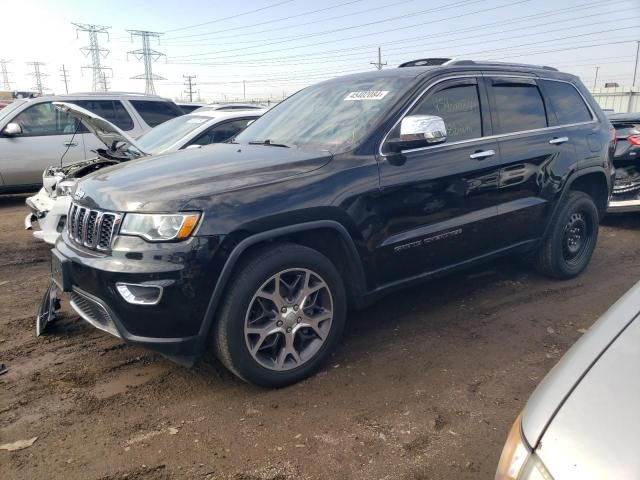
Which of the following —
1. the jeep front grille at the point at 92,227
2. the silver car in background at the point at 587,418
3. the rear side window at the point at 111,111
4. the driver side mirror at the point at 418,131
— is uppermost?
the rear side window at the point at 111,111

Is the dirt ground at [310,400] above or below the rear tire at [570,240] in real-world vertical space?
below

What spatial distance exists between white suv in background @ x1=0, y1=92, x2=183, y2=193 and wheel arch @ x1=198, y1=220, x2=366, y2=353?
22.4 ft

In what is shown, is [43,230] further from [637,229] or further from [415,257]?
[637,229]

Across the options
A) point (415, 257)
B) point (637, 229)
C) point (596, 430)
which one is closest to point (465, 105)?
point (415, 257)

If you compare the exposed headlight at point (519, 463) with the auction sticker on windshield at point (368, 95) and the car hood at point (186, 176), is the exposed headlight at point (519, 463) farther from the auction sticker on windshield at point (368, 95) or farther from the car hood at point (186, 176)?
the auction sticker on windshield at point (368, 95)

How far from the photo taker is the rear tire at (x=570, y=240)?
4832 millimetres

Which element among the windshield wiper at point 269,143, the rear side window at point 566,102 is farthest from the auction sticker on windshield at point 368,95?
the rear side window at point 566,102

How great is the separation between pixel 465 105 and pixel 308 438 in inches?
110

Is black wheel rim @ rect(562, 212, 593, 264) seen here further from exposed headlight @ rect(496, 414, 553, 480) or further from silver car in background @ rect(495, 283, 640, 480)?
exposed headlight @ rect(496, 414, 553, 480)

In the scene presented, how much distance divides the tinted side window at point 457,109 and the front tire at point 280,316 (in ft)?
4.84

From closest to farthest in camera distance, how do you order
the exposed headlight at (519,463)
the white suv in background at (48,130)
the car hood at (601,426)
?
the car hood at (601,426) < the exposed headlight at (519,463) < the white suv in background at (48,130)

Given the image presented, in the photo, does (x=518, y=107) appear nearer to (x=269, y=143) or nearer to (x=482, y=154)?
(x=482, y=154)

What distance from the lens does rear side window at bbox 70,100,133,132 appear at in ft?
29.3

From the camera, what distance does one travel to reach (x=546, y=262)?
4.91 m
